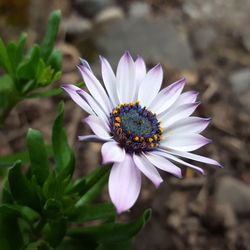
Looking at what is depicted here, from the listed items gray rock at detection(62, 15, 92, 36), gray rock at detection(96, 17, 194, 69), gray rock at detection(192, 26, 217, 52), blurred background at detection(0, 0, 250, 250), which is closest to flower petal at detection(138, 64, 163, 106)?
blurred background at detection(0, 0, 250, 250)

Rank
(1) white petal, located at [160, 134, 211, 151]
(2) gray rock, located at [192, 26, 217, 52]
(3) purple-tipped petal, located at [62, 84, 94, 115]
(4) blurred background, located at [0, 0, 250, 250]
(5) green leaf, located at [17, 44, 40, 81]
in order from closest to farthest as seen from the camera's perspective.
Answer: (3) purple-tipped petal, located at [62, 84, 94, 115] < (1) white petal, located at [160, 134, 211, 151] < (5) green leaf, located at [17, 44, 40, 81] < (4) blurred background, located at [0, 0, 250, 250] < (2) gray rock, located at [192, 26, 217, 52]

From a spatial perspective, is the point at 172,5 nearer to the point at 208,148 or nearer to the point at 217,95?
the point at 217,95

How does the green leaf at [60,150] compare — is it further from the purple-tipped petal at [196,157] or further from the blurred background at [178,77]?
the blurred background at [178,77]

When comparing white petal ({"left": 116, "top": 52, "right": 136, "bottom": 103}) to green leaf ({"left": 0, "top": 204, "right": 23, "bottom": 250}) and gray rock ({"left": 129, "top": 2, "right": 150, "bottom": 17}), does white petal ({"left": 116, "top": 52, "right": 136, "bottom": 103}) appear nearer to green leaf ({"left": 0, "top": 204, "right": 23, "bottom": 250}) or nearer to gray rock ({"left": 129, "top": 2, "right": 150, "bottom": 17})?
green leaf ({"left": 0, "top": 204, "right": 23, "bottom": 250})

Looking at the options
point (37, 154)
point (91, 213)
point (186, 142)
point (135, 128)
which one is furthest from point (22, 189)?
point (186, 142)

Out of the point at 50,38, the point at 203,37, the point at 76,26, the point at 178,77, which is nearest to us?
the point at 50,38

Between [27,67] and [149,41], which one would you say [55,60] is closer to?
[27,67]

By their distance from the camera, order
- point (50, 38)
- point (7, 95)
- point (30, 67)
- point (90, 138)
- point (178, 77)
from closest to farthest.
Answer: point (90, 138), point (30, 67), point (50, 38), point (7, 95), point (178, 77)
